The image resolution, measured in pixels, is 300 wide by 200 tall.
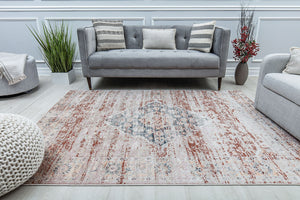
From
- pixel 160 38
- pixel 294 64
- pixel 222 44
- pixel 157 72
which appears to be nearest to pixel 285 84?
pixel 294 64

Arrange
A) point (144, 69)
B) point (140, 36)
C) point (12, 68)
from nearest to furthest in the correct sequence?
1. point (12, 68)
2. point (144, 69)
3. point (140, 36)

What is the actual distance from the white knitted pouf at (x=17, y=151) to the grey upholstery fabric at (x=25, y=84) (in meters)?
1.30

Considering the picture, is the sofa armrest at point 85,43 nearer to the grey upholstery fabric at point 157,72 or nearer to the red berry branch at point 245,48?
the grey upholstery fabric at point 157,72

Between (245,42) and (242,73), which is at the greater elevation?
(245,42)

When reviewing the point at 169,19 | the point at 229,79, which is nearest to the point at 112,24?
the point at 169,19

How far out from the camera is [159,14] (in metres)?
2.95

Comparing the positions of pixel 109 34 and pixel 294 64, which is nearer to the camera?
pixel 294 64

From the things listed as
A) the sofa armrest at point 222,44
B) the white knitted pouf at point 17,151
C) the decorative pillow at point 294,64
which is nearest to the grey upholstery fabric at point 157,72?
the sofa armrest at point 222,44

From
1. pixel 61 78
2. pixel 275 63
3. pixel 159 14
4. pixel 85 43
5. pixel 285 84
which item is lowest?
pixel 61 78

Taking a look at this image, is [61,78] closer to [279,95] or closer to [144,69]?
[144,69]

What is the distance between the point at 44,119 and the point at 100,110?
465mm

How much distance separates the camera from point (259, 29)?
294 cm

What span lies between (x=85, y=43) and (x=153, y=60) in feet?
2.52

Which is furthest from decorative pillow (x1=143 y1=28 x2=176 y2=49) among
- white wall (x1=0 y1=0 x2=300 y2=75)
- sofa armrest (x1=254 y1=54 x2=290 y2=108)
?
sofa armrest (x1=254 y1=54 x2=290 y2=108)
